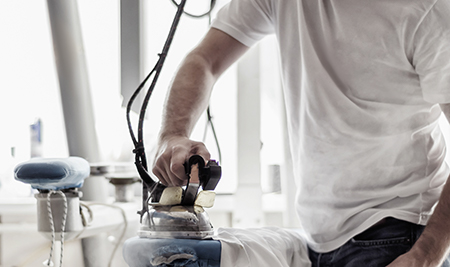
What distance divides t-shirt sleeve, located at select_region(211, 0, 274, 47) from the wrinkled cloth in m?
0.47

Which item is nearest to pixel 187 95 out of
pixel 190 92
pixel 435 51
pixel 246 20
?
pixel 190 92

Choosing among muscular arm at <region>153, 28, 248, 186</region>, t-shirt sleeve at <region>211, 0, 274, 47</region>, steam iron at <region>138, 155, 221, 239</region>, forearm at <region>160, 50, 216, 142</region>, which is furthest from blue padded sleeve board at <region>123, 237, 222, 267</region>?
t-shirt sleeve at <region>211, 0, 274, 47</region>

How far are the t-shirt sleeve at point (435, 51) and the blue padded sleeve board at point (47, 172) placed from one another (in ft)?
2.43

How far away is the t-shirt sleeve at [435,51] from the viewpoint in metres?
0.68

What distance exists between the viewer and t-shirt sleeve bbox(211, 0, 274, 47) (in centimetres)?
91

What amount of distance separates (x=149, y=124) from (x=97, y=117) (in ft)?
0.83

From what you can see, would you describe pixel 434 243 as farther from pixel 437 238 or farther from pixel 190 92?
pixel 190 92

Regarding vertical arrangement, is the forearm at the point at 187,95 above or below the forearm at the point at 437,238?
above

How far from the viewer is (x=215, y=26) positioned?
0.95 meters

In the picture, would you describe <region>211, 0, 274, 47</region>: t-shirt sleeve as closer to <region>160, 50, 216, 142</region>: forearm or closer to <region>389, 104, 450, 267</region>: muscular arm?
<region>160, 50, 216, 142</region>: forearm

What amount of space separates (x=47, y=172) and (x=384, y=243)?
2.27 ft

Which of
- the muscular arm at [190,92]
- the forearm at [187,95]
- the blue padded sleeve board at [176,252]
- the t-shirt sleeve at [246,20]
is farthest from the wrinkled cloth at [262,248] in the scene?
the t-shirt sleeve at [246,20]

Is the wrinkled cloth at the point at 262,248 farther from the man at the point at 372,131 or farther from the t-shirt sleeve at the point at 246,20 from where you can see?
the t-shirt sleeve at the point at 246,20

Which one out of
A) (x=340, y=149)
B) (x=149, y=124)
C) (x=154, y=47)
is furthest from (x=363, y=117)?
(x=154, y=47)
